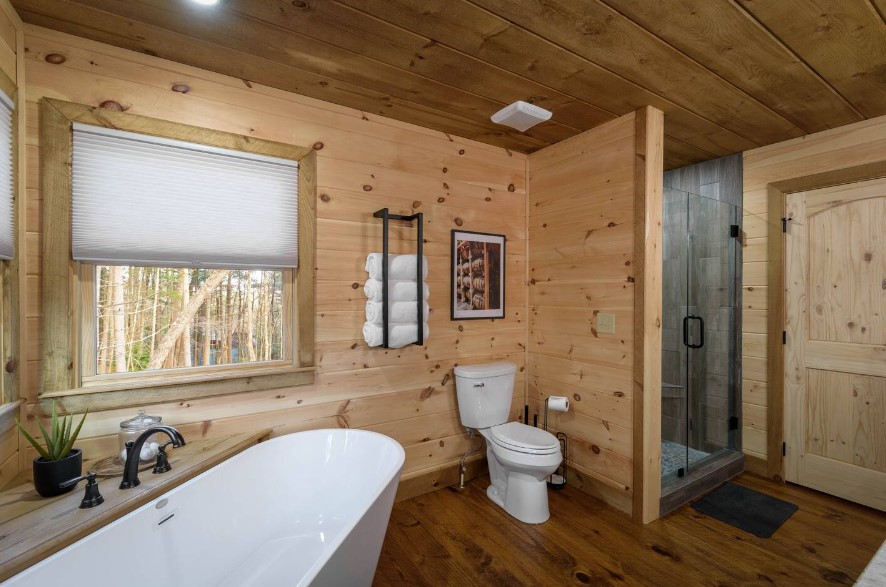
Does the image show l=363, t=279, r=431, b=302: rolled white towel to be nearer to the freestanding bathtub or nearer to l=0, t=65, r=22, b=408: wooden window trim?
the freestanding bathtub

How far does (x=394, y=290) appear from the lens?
2.48 metres

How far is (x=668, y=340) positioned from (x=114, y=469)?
3277 millimetres

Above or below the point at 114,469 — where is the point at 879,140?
above

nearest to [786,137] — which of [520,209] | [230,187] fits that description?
[520,209]

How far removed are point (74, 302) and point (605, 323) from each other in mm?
2731

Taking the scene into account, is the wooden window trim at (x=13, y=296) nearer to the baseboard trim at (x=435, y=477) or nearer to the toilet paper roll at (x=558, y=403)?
the baseboard trim at (x=435, y=477)

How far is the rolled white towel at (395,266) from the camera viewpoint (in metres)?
2.45

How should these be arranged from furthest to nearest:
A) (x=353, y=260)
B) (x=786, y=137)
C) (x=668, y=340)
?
(x=668, y=340)
(x=786, y=137)
(x=353, y=260)

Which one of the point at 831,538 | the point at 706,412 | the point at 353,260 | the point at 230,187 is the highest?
the point at 230,187

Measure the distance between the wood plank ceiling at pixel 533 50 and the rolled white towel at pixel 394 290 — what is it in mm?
1021

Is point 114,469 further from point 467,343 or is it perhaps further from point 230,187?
point 467,343

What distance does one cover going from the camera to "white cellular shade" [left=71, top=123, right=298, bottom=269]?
1.78 m

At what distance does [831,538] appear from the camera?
7.25 ft

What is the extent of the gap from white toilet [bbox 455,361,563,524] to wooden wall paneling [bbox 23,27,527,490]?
194 millimetres
